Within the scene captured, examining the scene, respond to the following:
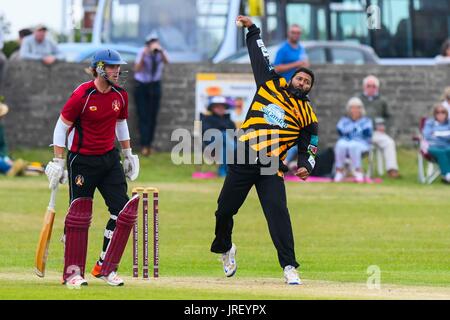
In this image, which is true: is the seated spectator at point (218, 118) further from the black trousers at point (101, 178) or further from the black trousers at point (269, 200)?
the black trousers at point (101, 178)

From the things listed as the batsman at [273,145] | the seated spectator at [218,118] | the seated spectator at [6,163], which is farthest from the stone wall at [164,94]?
the batsman at [273,145]

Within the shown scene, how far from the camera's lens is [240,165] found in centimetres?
1471

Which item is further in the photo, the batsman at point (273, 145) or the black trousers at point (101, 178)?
the batsman at point (273, 145)

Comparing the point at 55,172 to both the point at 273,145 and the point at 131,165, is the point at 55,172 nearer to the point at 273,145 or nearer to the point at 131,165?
the point at 131,165

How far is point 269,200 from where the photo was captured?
576 inches

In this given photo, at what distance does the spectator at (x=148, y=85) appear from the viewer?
95.7ft

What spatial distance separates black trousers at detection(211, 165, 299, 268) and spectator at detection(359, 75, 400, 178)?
Result: 13.4 metres

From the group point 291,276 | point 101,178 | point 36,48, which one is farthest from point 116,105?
point 36,48

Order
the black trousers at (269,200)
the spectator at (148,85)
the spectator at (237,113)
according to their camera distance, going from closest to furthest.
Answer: the black trousers at (269,200)
the spectator at (237,113)
the spectator at (148,85)

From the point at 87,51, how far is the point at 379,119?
808cm

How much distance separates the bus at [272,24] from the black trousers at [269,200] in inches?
758

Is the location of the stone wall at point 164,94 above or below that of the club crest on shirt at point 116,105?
above
